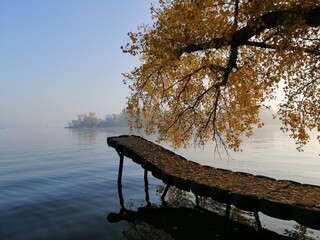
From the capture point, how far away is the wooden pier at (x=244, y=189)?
8297mm

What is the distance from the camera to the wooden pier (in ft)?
27.2

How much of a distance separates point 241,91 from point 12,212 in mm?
14062

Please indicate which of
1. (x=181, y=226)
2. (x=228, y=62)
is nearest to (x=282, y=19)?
(x=228, y=62)

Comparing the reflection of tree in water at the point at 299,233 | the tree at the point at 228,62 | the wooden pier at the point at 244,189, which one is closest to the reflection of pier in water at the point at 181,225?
the reflection of tree in water at the point at 299,233

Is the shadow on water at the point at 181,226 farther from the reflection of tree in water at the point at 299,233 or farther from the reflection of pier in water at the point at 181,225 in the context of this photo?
the reflection of tree in water at the point at 299,233

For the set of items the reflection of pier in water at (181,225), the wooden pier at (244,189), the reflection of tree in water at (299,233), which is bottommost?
the reflection of tree in water at (299,233)

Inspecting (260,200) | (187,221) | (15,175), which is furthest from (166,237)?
(15,175)

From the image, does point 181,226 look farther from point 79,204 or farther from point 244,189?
point 79,204

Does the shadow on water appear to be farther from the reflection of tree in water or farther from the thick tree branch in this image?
the thick tree branch

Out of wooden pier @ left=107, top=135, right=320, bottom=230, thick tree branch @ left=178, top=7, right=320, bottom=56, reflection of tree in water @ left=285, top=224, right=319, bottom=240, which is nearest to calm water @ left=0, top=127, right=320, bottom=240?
reflection of tree in water @ left=285, top=224, right=319, bottom=240

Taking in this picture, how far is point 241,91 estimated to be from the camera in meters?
17.0

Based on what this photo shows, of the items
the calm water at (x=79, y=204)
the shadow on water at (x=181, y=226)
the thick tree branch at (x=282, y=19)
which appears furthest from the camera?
the calm water at (x=79, y=204)

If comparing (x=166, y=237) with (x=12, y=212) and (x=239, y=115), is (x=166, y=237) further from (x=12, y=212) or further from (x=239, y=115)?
(x=239, y=115)

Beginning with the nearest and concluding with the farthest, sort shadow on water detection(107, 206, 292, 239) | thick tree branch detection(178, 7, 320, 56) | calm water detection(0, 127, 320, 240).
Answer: thick tree branch detection(178, 7, 320, 56) < shadow on water detection(107, 206, 292, 239) < calm water detection(0, 127, 320, 240)
